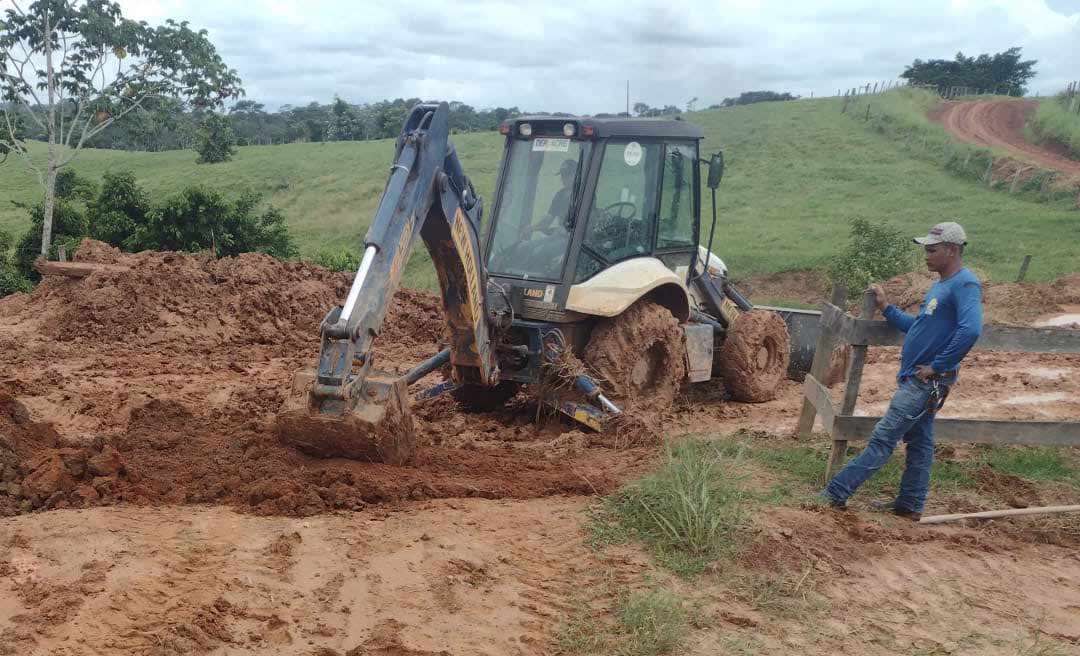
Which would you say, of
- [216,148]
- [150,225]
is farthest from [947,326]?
[216,148]

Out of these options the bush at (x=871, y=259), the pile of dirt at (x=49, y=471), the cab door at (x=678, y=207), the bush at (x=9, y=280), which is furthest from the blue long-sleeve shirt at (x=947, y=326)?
the bush at (x=9, y=280)

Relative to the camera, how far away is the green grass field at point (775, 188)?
22.7 m

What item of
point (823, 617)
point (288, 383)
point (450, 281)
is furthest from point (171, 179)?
point (823, 617)

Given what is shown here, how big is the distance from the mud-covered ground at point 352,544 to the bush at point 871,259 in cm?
1043

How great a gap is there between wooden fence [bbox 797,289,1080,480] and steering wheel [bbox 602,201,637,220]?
2087 mm

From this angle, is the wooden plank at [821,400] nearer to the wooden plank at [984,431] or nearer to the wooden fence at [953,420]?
the wooden fence at [953,420]

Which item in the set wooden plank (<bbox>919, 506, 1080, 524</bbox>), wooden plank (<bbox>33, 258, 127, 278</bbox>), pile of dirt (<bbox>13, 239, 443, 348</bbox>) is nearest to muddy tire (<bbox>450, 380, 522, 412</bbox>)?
wooden plank (<bbox>919, 506, 1080, 524</bbox>)

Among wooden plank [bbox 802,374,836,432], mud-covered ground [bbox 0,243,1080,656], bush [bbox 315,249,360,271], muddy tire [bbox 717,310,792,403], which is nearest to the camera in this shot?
mud-covered ground [bbox 0,243,1080,656]

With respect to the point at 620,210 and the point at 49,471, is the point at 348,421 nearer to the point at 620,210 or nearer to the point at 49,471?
the point at 49,471

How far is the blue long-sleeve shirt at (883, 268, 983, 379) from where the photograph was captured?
5.27 m

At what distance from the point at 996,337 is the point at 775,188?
27703mm

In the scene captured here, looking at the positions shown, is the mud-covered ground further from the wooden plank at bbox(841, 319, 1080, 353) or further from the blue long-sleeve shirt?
the wooden plank at bbox(841, 319, 1080, 353)

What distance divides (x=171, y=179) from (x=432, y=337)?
2904 cm

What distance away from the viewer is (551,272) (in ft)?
23.8
